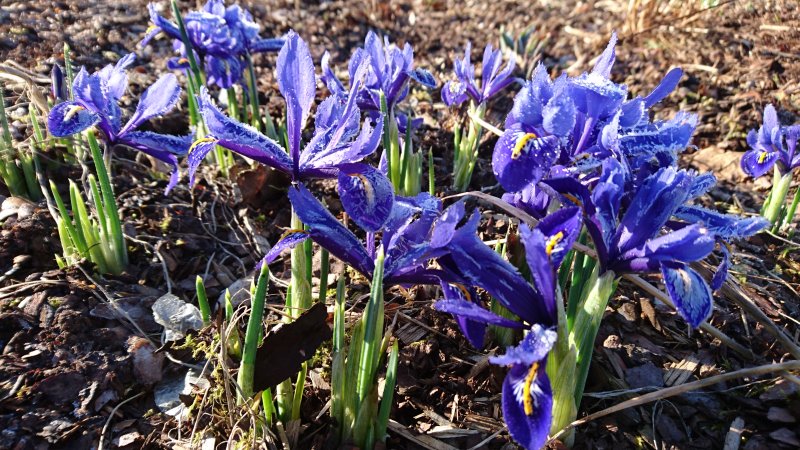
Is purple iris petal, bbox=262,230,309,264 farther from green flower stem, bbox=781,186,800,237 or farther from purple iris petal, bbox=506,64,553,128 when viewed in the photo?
green flower stem, bbox=781,186,800,237

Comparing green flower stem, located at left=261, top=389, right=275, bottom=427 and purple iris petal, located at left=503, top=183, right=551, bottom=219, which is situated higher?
purple iris petal, located at left=503, top=183, right=551, bottom=219

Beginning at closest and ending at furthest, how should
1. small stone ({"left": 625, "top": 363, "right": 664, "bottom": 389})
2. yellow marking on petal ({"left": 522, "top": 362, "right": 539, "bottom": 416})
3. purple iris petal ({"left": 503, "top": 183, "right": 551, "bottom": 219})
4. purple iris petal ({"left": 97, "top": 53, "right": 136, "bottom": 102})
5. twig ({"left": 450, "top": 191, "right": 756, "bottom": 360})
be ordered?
yellow marking on petal ({"left": 522, "top": 362, "right": 539, "bottom": 416})
twig ({"left": 450, "top": 191, "right": 756, "bottom": 360})
purple iris petal ({"left": 503, "top": 183, "right": 551, "bottom": 219})
small stone ({"left": 625, "top": 363, "right": 664, "bottom": 389})
purple iris petal ({"left": 97, "top": 53, "right": 136, "bottom": 102})

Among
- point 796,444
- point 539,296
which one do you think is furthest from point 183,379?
point 796,444

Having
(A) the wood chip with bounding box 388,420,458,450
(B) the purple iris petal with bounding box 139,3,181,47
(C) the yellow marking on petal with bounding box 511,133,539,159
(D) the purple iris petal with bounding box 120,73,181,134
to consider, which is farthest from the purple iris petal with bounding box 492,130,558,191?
(B) the purple iris petal with bounding box 139,3,181,47

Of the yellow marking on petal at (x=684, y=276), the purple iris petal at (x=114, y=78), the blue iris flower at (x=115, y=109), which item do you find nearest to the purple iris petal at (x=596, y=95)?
the yellow marking on petal at (x=684, y=276)

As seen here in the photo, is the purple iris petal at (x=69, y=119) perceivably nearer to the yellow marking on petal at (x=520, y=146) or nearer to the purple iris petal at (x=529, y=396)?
the yellow marking on petal at (x=520, y=146)

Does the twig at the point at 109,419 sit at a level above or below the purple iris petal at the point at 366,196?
below

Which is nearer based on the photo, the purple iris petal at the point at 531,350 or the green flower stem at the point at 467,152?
the purple iris petal at the point at 531,350
